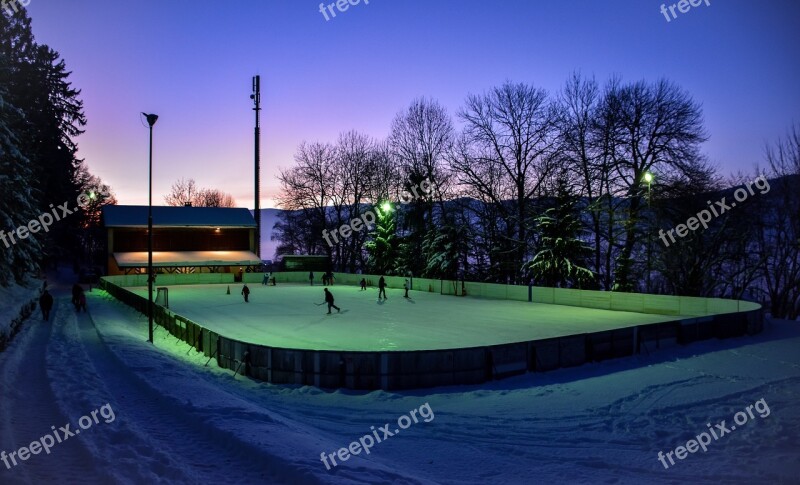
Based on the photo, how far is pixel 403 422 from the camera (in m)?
10.2

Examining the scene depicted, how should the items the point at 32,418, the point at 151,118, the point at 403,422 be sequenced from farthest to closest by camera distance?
the point at 151,118 < the point at 403,422 < the point at 32,418

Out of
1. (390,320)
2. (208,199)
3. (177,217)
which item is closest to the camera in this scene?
(390,320)

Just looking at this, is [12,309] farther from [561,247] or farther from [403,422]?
[561,247]

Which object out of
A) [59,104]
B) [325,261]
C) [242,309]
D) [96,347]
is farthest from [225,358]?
[59,104]

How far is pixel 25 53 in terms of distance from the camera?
43.4m

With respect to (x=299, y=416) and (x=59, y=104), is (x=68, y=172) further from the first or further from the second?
→ (x=299, y=416)

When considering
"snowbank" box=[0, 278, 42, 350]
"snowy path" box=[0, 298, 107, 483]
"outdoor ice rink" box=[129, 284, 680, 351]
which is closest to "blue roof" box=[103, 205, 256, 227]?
"outdoor ice rink" box=[129, 284, 680, 351]

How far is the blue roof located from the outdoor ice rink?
21795 mm

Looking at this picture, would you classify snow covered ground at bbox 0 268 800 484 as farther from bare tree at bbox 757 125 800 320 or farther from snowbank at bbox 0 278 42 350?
bare tree at bbox 757 125 800 320

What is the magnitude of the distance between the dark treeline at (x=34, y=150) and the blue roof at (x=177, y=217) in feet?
16.2

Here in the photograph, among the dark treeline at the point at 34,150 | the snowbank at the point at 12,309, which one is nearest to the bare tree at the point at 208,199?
the dark treeline at the point at 34,150

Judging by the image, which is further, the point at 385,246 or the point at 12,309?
the point at 385,246

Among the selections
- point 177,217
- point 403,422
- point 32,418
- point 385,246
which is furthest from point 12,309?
point 177,217

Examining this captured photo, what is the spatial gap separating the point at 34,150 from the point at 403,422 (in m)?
44.5
